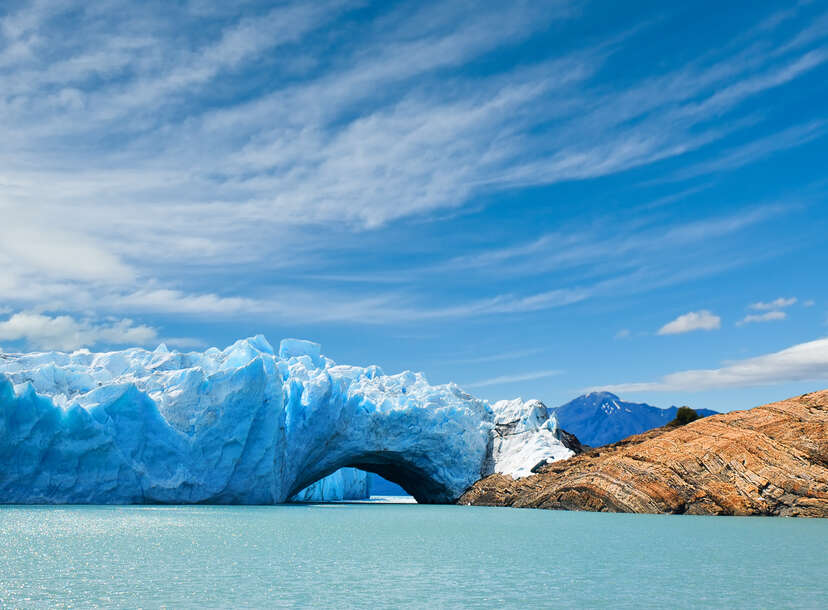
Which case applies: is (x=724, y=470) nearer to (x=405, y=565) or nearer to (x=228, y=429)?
(x=405, y=565)

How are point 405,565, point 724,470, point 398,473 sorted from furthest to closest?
point 398,473, point 724,470, point 405,565

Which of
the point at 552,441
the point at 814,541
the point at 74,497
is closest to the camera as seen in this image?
the point at 814,541

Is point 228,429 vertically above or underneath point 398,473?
above

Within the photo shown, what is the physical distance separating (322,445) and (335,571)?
112 feet

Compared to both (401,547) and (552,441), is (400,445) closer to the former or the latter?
(552,441)

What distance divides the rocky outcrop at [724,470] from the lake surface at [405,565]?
6.79 m

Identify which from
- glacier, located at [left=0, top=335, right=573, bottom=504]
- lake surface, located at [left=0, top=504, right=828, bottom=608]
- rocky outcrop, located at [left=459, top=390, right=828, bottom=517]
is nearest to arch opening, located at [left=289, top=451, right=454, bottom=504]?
glacier, located at [left=0, top=335, right=573, bottom=504]

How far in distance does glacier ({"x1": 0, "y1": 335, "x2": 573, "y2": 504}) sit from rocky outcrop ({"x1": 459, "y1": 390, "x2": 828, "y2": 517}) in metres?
7.70

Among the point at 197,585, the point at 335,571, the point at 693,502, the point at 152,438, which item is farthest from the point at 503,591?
the point at 152,438

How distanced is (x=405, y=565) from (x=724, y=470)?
2486cm

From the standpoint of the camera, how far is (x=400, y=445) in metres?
49.8

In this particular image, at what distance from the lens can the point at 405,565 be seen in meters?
15.9

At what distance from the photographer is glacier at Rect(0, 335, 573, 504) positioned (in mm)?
36938

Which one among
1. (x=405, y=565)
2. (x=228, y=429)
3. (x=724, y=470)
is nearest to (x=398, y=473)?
(x=228, y=429)
